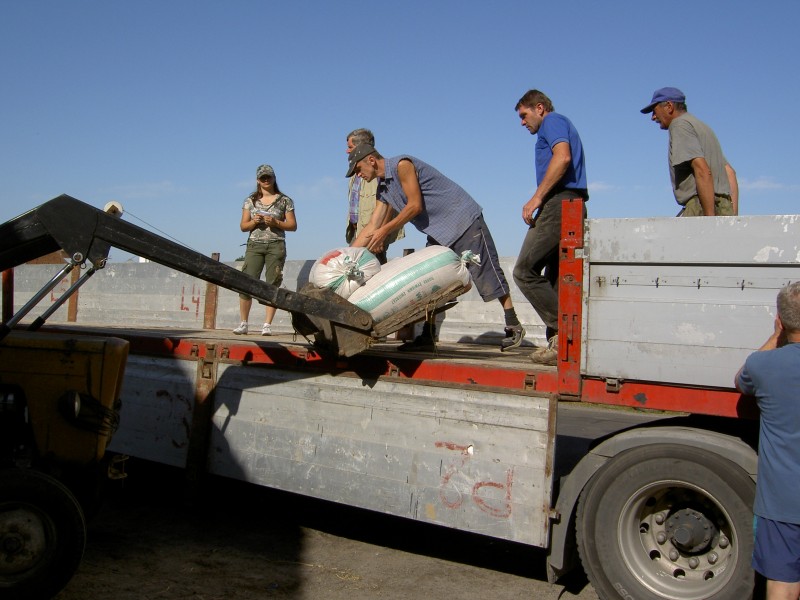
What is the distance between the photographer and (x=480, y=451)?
416 centimetres

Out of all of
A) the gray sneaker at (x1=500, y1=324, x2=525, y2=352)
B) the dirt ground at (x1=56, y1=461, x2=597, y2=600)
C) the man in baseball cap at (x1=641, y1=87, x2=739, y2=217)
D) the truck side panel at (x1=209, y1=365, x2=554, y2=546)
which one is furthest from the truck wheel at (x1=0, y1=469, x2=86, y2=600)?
the man in baseball cap at (x1=641, y1=87, x2=739, y2=217)

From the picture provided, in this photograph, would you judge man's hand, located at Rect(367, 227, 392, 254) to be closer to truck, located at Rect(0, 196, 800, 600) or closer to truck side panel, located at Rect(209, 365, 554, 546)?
truck, located at Rect(0, 196, 800, 600)

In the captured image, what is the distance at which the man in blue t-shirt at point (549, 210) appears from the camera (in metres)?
4.98

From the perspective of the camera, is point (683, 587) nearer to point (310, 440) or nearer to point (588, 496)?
point (588, 496)

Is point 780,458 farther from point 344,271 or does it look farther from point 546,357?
point 344,271

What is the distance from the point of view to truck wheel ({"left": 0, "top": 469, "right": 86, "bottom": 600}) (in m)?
3.93

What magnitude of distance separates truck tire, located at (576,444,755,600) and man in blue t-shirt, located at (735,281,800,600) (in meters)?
0.38

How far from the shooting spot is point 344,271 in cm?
487

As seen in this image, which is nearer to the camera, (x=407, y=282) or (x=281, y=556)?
(x=407, y=282)

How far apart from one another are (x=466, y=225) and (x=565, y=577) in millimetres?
2484

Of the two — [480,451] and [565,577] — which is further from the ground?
[480,451]

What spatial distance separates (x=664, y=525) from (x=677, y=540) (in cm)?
13

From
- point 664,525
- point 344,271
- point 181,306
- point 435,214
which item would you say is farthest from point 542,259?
point 181,306

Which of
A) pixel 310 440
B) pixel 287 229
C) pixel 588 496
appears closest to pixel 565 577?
pixel 588 496
